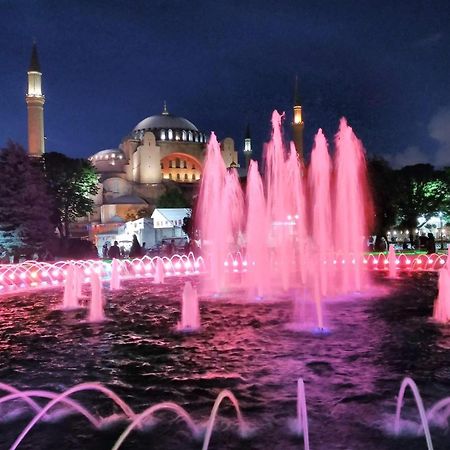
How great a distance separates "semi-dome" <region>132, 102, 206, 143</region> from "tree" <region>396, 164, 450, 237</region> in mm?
49115

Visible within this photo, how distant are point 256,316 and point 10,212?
18899mm

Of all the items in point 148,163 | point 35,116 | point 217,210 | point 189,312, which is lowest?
point 189,312

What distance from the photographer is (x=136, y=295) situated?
13461mm

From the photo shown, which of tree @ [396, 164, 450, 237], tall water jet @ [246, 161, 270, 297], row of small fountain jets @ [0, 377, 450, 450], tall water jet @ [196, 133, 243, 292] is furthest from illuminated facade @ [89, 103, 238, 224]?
row of small fountain jets @ [0, 377, 450, 450]

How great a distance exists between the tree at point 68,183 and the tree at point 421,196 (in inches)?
980

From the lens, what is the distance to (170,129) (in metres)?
86.6

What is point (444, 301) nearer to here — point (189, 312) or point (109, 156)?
point (189, 312)

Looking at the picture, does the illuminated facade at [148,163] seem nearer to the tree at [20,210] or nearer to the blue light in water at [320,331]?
the tree at [20,210]

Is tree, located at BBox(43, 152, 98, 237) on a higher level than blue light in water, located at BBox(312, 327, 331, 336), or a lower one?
higher

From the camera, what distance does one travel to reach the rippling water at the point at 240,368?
429 cm

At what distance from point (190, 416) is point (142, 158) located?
73690mm

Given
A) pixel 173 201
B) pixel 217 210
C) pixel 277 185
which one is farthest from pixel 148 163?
pixel 277 185

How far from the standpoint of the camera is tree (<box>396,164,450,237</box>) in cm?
4088

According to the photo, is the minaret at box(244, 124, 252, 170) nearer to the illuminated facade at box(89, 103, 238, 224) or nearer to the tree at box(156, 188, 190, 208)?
the illuminated facade at box(89, 103, 238, 224)
